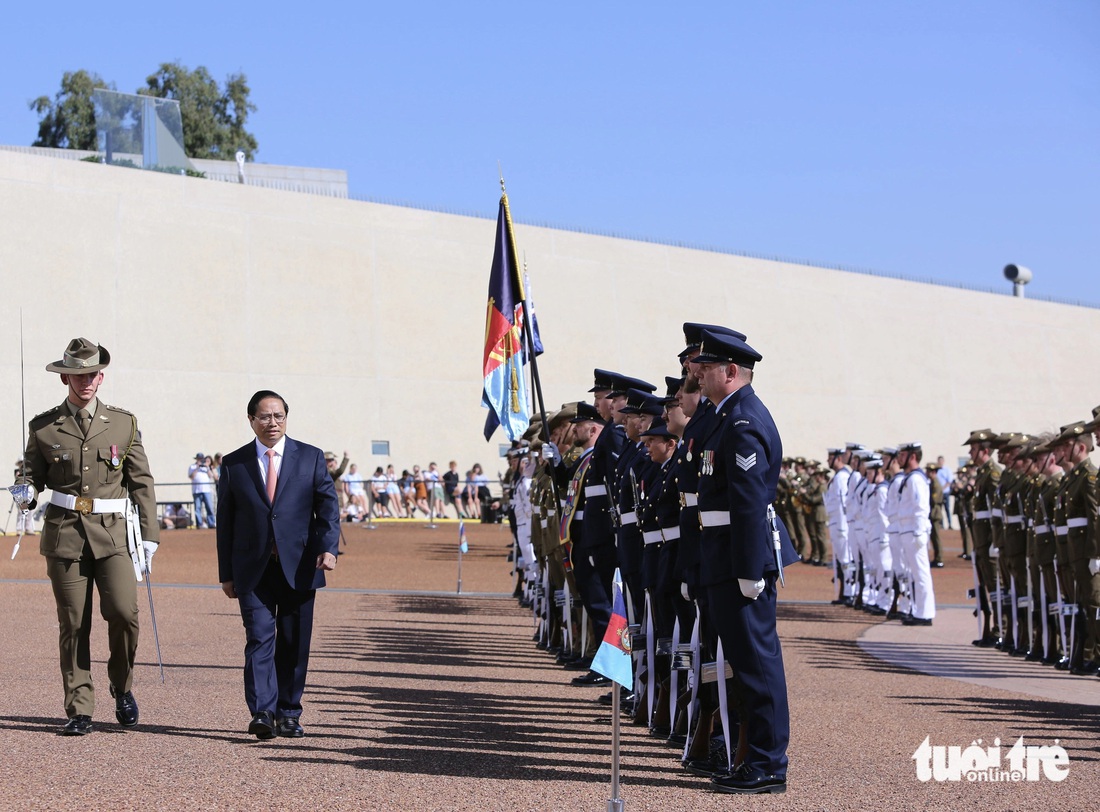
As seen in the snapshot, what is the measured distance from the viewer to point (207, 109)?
208ft

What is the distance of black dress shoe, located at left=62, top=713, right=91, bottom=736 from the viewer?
7305 mm

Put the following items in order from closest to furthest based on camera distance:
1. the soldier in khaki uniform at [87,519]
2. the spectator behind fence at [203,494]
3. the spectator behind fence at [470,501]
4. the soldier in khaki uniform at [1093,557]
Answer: the soldier in khaki uniform at [87,519], the soldier in khaki uniform at [1093,557], the spectator behind fence at [203,494], the spectator behind fence at [470,501]

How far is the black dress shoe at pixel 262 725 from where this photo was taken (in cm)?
723

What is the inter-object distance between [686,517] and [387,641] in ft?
22.1

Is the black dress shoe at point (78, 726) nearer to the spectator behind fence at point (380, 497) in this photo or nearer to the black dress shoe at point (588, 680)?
the black dress shoe at point (588, 680)

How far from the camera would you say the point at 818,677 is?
35.1 ft

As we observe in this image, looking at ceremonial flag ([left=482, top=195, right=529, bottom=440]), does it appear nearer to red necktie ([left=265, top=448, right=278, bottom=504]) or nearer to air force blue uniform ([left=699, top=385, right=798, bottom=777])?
red necktie ([left=265, top=448, right=278, bottom=504])

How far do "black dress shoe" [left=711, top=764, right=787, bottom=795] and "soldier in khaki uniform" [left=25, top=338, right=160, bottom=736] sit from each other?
3.47m

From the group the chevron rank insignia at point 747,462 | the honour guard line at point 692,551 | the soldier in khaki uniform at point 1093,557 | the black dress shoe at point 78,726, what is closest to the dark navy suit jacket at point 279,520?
the black dress shoe at point 78,726

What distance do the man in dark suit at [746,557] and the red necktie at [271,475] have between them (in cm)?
257

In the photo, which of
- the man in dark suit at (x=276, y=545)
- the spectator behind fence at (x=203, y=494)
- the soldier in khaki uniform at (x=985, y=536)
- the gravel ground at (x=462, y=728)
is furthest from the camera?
the spectator behind fence at (x=203, y=494)

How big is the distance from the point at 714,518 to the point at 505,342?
23.9 ft

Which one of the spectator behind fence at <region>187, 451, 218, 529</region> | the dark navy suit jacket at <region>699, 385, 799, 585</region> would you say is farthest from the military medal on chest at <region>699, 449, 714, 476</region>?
the spectator behind fence at <region>187, 451, 218, 529</region>

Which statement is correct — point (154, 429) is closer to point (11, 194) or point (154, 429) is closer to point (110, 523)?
point (11, 194)
